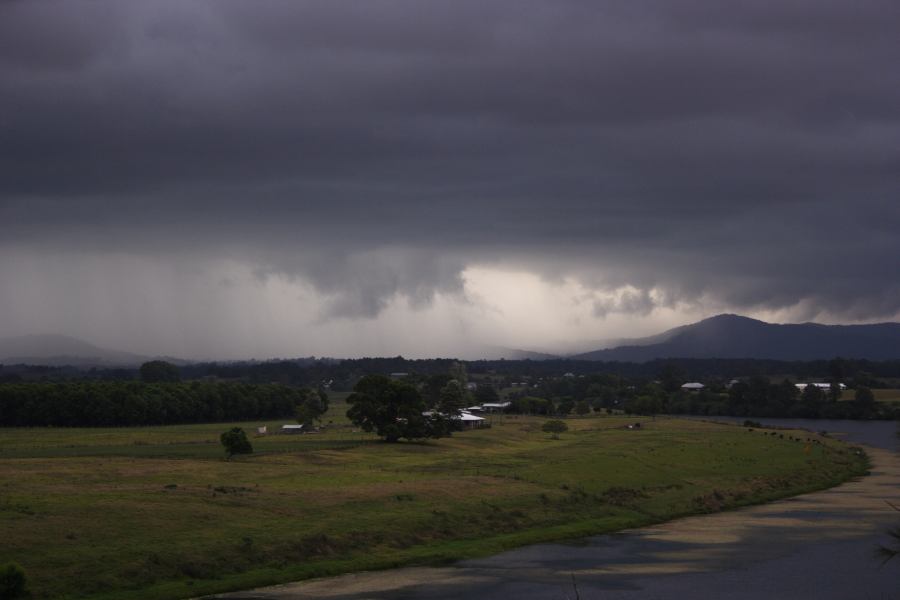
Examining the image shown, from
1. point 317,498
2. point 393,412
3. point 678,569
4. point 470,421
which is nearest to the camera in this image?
point 678,569

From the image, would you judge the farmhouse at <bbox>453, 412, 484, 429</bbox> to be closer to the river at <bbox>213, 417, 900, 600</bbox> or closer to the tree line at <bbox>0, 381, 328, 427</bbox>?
the tree line at <bbox>0, 381, 328, 427</bbox>

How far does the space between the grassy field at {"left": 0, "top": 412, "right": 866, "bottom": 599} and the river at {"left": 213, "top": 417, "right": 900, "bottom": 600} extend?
2.91 m

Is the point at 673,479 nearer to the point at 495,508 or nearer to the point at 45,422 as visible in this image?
the point at 495,508

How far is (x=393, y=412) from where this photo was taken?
111 metres

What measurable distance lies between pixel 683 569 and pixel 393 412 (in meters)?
58.5

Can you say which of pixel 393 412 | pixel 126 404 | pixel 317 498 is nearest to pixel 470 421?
pixel 393 412

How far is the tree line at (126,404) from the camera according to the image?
462ft

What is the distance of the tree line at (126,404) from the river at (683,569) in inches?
3286

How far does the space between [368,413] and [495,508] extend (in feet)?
140

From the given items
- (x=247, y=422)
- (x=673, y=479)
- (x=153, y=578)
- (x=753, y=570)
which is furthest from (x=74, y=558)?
(x=247, y=422)

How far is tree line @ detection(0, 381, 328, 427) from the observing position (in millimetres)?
140750

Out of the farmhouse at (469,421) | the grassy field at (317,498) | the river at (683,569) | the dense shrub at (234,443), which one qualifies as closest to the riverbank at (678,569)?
the river at (683,569)

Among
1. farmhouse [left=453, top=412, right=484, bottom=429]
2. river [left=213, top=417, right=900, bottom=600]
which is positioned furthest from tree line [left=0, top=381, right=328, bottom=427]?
river [left=213, top=417, right=900, bottom=600]

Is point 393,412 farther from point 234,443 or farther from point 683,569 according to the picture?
point 683,569
